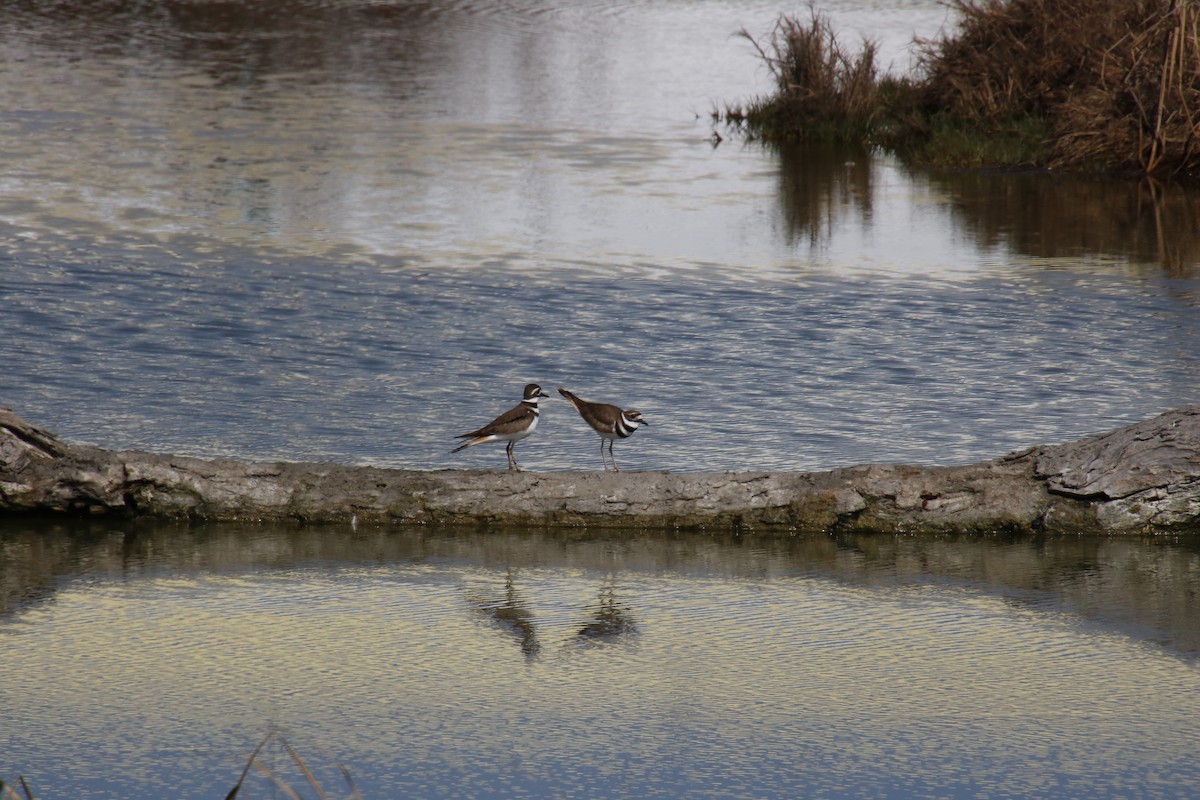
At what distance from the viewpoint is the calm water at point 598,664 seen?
5180mm

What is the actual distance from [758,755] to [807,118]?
841 inches

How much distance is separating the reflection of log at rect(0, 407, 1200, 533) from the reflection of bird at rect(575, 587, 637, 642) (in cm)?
100

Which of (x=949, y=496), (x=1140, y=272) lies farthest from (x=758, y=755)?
(x=1140, y=272)

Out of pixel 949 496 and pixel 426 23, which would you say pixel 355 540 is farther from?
pixel 426 23

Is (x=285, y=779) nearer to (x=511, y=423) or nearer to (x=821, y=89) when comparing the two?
(x=511, y=423)

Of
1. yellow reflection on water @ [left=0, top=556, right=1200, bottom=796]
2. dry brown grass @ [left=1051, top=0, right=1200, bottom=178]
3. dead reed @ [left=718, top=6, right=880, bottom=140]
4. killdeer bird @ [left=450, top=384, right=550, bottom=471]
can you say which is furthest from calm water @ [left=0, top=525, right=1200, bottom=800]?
dead reed @ [left=718, top=6, right=880, bottom=140]

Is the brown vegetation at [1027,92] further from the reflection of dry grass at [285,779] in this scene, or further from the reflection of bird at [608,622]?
the reflection of dry grass at [285,779]

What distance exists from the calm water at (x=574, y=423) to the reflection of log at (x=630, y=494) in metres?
0.16

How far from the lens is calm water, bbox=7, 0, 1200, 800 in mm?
5426

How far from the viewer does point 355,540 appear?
7.64 m

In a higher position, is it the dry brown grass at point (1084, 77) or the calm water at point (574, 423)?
the dry brown grass at point (1084, 77)

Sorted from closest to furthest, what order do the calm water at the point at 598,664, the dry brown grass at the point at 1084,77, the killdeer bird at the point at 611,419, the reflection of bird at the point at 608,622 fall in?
the calm water at the point at 598,664, the reflection of bird at the point at 608,622, the killdeer bird at the point at 611,419, the dry brown grass at the point at 1084,77

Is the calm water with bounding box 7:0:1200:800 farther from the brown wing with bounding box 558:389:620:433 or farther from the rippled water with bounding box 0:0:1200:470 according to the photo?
the brown wing with bounding box 558:389:620:433

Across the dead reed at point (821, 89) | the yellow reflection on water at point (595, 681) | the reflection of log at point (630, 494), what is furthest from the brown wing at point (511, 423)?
the dead reed at point (821, 89)
